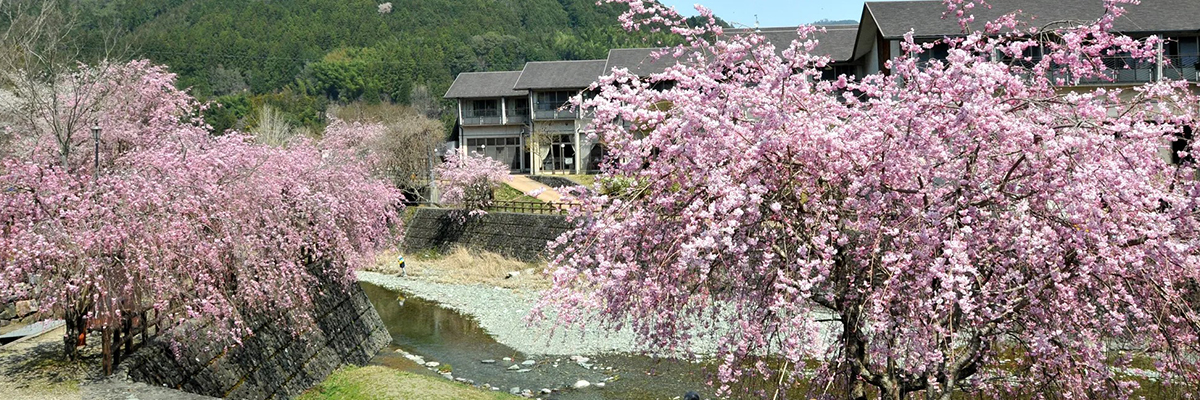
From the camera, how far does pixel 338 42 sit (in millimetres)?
111250

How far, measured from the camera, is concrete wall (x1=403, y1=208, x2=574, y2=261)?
102 ft

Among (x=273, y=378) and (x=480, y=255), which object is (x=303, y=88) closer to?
(x=480, y=255)

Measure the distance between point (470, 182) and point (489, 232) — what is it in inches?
122

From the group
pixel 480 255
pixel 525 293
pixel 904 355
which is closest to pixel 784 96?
pixel 904 355

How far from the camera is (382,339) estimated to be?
64.6ft

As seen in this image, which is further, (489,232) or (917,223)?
(489,232)

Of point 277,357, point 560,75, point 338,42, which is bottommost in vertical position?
point 277,357

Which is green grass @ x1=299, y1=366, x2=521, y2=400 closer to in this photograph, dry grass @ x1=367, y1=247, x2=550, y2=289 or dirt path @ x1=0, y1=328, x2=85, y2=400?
dirt path @ x1=0, y1=328, x2=85, y2=400

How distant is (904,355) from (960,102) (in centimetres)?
160

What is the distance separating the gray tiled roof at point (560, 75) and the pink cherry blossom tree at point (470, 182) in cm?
818

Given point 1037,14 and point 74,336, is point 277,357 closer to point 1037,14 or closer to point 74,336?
point 74,336

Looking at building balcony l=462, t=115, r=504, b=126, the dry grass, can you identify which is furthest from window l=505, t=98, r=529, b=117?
the dry grass

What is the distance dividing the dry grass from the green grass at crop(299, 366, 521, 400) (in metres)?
12.1

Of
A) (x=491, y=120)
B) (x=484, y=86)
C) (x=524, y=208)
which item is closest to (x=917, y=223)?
(x=524, y=208)
